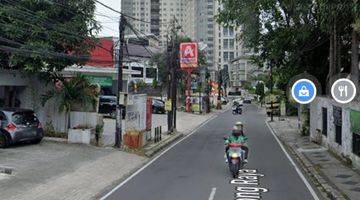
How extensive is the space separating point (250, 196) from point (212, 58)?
163 metres

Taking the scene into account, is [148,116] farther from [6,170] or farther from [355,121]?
[6,170]

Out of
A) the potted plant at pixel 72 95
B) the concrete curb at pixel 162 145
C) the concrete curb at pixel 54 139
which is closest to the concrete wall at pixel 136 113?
the concrete curb at pixel 162 145

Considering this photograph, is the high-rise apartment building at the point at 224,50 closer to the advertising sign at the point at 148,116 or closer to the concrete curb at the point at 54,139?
the advertising sign at the point at 148,116

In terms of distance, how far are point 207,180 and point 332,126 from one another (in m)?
Answer: 9.98

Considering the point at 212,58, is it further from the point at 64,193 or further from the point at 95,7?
the point at 64,193

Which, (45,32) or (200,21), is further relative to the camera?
(200,21)

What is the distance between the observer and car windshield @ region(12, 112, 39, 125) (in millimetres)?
23094

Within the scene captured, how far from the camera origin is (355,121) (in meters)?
19.2

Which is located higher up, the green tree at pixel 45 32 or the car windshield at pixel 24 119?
the green tree at pixel 45 32

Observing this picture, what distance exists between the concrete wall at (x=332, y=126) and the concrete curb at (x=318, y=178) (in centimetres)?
139

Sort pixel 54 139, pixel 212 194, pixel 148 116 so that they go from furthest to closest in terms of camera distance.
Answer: pixel 148 116 → pixel 54 139 → pixel 212 194

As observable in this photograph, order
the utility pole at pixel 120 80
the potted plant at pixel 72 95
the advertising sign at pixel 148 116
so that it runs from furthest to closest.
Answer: the advertising sign at pixel 148 116
the potted plant at pixel 72 95
the utility pole at pixel 120 80

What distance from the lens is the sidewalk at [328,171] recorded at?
15.1 meters

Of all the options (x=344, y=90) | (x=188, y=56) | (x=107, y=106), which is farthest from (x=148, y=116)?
(x=188, y=56)
